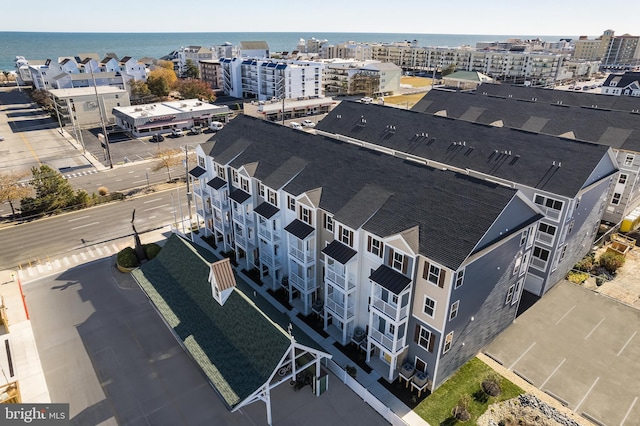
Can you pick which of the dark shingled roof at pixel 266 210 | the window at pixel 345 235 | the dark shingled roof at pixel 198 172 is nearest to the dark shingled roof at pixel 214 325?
the dark shingled roof at pixel 266 210

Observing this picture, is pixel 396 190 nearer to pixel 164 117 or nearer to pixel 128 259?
pixel 128 259

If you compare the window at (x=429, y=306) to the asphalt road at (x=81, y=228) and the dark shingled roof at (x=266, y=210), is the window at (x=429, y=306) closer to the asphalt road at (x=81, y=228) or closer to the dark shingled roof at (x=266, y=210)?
the dark shingled roof at (x=266, y=210)

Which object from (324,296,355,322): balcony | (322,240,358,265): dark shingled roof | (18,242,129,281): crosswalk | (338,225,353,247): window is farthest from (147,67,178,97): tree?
(324,296,355,322): balcony

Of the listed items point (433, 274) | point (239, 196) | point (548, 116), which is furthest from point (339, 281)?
point (548, 116)

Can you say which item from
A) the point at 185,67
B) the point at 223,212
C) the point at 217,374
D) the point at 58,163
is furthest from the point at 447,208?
the point at 185,67

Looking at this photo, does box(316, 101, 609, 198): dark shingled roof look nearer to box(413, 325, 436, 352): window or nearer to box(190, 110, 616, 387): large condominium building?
box(190, 110, 616, 387): large condominium building

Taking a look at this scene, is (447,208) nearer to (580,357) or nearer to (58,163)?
(580,357)
